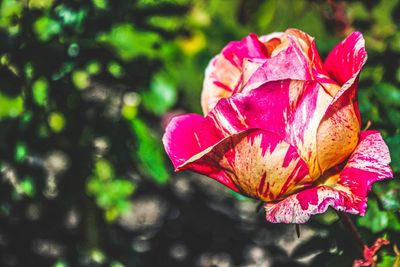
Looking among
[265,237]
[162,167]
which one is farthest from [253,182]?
[265,237]

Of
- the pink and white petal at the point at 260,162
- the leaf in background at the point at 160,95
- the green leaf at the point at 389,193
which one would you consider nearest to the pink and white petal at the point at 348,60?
the pink and white petal at the point at 260,162

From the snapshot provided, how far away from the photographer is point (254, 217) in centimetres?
234

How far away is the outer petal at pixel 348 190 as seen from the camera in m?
0.73

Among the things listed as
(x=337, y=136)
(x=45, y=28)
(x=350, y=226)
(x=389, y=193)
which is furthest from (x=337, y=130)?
(x=45, y=28)

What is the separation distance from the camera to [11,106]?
1.31 meters

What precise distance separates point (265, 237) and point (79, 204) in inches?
31.8

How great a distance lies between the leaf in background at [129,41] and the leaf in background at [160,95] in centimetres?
6

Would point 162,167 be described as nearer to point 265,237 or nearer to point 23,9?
point 23,9

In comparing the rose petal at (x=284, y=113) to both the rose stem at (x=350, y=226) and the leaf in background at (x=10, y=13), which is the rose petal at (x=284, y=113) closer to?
the rose stem at (x=350, y=226)

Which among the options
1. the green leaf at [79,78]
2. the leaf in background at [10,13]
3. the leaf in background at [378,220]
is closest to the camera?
the leaf in background at [378,220]

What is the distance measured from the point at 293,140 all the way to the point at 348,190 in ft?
0.29

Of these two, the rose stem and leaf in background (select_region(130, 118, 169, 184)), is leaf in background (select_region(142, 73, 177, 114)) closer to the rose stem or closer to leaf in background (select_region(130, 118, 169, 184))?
leaf in background (select_region(130, 118, 169, 184))

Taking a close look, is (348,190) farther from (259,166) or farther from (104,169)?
(104,169)

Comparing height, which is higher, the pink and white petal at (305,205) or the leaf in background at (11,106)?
the pink and white petal at (305,205)
